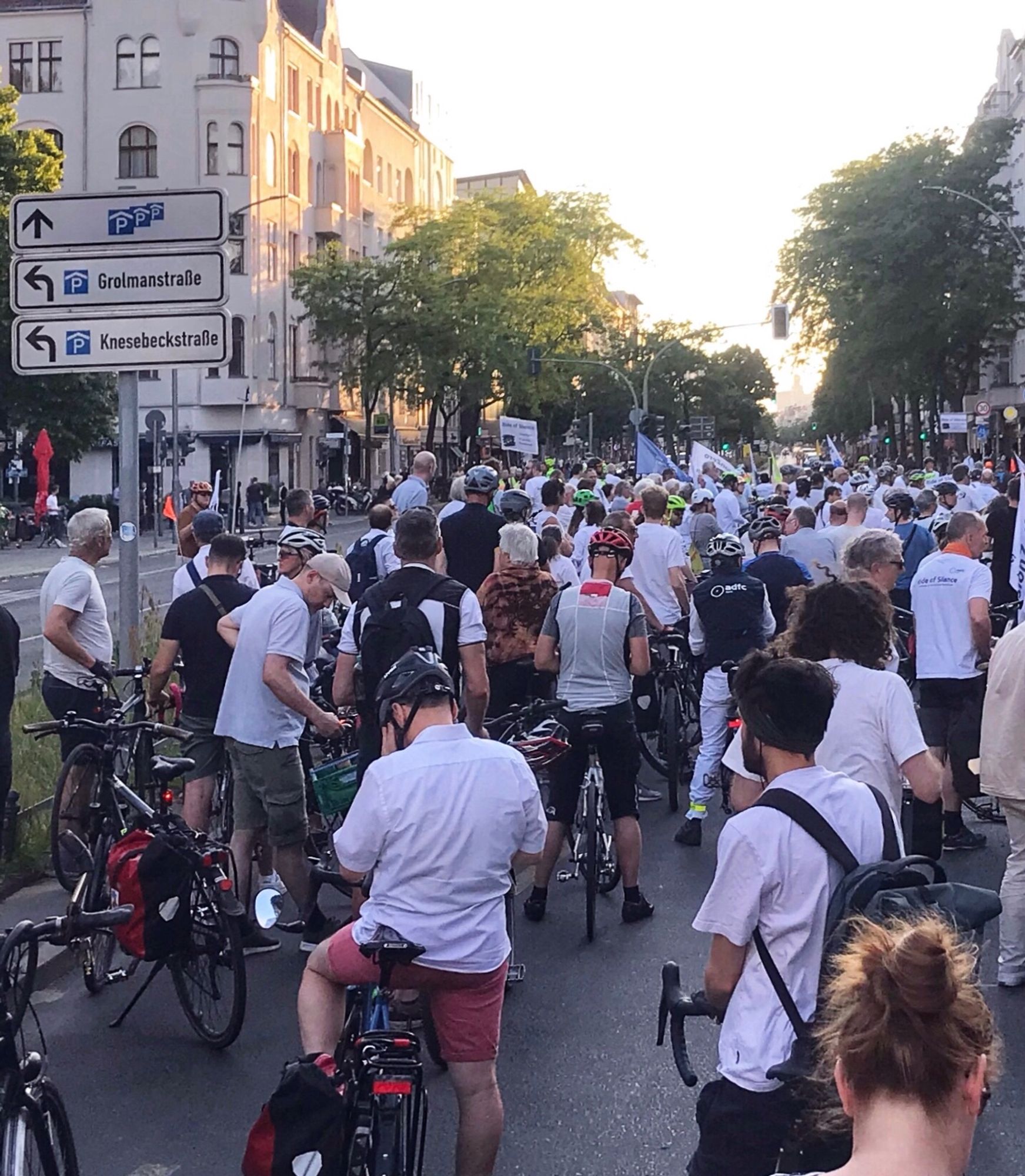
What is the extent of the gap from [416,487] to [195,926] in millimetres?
7709

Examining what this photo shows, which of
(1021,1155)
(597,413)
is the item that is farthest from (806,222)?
(1021,1155)

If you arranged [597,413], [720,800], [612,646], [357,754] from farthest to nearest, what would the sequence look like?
1. [597,413]
2. [720,800]
3. [612,646]
4. [357,754]

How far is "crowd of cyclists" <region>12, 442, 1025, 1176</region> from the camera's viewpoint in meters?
3.64

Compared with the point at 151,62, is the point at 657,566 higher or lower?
lower

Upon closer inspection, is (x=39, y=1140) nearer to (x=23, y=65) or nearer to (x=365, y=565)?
(x=365, y=565)

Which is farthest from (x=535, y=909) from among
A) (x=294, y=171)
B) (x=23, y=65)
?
(x=294, y=171)

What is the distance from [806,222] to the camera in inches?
2360

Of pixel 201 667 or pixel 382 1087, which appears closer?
pixel 382 1087

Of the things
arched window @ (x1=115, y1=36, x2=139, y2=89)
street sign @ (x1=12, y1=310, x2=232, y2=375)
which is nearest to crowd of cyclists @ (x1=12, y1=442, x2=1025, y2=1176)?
street sign @ (x1=12, y1=310, x2=232, y2=375)

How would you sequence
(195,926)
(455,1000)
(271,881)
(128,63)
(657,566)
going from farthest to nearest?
1. (128,63)
2. (657,566)
3. (271,881)
4. (195,926)
5. (455,1000)

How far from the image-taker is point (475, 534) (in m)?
11.5

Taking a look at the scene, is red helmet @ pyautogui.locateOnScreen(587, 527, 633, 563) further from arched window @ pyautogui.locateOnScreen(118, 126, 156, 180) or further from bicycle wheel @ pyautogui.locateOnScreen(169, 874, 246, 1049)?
arched window @ pyautogui.locateOnScreen(118, 126, 156, 180)

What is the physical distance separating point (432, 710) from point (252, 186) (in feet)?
192

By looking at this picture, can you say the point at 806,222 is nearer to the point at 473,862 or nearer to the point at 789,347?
the point at 789,347
